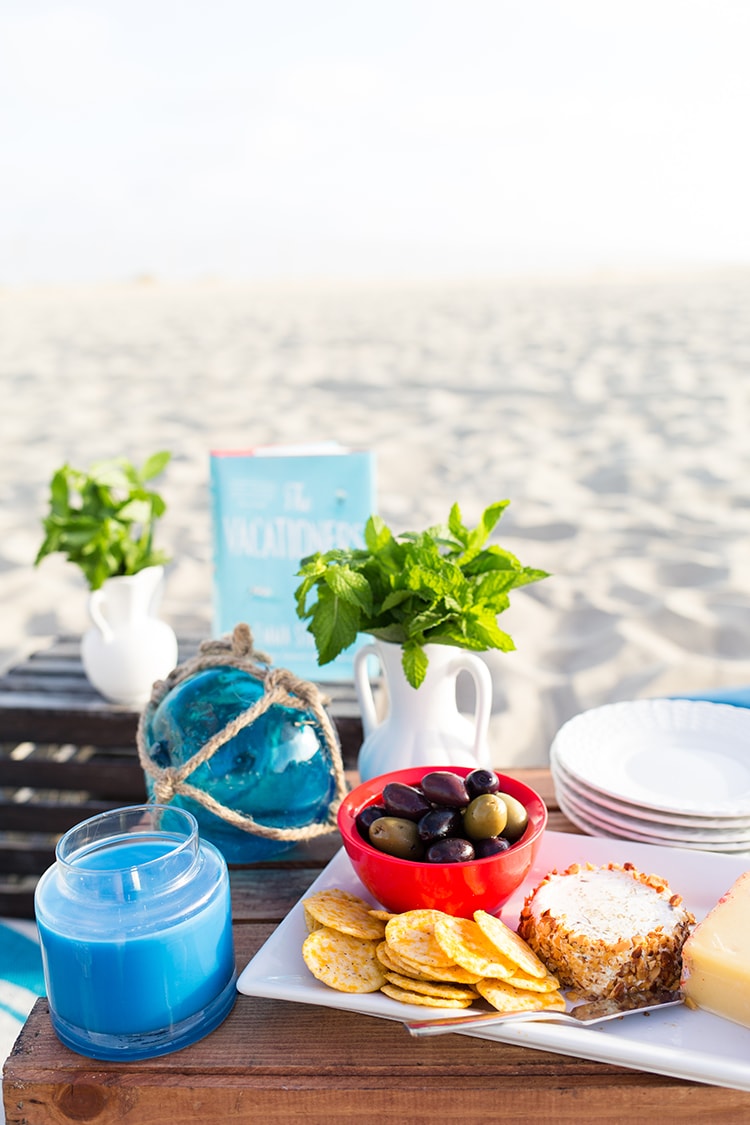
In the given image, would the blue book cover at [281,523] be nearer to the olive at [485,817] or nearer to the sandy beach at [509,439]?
the sandy beach at [509,439]

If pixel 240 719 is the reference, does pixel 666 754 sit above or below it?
below

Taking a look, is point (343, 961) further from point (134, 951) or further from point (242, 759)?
point (242, 759)

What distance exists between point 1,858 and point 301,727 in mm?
1322

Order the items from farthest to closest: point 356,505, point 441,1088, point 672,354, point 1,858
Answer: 1. point 672,354
2. point 1,858
3. point 356,505
4. point 441,1088

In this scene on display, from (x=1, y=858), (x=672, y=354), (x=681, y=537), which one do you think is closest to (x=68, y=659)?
(x=1, y=858)

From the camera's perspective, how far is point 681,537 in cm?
404

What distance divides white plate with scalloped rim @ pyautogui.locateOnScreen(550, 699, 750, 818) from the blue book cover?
0.71 m

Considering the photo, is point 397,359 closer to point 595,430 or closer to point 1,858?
point 595,430

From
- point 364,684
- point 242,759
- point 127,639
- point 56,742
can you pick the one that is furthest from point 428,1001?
point 56,742

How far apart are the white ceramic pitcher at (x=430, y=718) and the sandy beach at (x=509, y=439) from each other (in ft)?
4.24

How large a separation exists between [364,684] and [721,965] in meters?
0.64

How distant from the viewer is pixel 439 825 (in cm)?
102

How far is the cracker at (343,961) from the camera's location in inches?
37.9

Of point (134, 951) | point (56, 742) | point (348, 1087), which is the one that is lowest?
point (56, 742)
